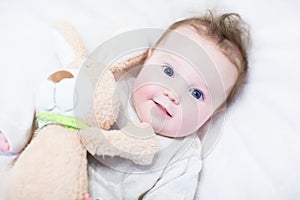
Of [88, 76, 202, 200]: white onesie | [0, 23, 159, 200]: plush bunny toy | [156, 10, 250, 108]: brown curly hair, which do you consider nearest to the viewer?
[0, 23, 159, 200]: plush bunny toy

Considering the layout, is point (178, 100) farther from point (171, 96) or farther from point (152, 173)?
point (152, 173)

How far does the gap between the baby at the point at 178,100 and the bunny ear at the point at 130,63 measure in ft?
0.05

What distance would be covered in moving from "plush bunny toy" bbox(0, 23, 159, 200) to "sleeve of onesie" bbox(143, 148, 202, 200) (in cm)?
10

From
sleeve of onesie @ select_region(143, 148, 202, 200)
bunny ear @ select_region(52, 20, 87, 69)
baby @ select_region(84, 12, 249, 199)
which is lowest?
sleeve of onesie @ select_region(143, 148, 202, 200)

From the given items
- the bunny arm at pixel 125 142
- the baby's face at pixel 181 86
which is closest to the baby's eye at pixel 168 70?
the baby's face at pixel 181 86

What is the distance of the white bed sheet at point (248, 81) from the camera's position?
787 mm

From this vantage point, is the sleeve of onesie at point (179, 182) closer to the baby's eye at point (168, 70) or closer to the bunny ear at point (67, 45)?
the baby's eye at point (168, 70)

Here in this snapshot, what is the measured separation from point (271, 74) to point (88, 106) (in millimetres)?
398

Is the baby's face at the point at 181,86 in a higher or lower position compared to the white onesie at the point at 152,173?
higher

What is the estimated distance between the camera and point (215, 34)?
2.85ft

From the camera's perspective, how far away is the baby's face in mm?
804

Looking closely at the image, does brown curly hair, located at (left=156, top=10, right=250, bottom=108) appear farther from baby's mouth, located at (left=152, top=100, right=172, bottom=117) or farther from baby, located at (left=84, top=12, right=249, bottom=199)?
baby's mouth, located at (left=152, top=100, right=172, bottom=117)

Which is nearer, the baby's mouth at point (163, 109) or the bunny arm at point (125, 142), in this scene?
the bunny arm at point (125, 142)

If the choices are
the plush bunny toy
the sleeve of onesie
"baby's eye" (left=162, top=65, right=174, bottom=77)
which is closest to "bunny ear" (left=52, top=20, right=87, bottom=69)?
the plush bunny toy
